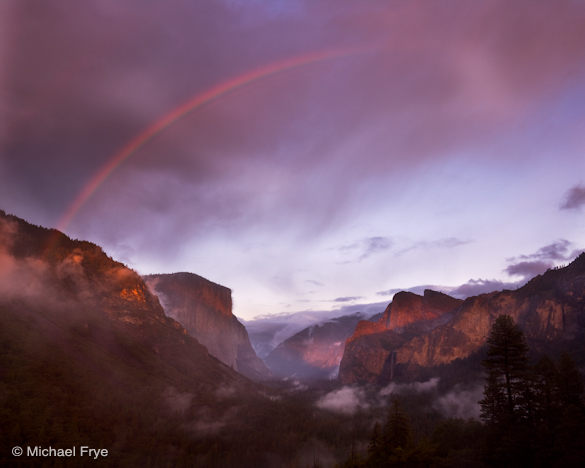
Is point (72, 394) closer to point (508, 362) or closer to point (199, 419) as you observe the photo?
point (199, 419)

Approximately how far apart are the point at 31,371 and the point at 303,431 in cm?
14613

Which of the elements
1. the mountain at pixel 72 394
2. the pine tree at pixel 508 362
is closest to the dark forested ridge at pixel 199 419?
the pine tree at pixel 508 362

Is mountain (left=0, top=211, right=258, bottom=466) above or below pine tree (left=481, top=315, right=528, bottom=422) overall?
below

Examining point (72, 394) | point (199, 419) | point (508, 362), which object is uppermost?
point (508, 362)

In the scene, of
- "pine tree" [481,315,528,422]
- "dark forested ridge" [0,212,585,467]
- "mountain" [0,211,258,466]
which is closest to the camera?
"dark forested ridge" [0,212,585,467]

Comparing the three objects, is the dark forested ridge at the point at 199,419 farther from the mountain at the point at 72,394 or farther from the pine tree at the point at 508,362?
the mountain at the point at 72,394

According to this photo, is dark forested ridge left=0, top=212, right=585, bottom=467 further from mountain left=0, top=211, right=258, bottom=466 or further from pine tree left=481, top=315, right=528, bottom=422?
mountain left=0, top=211, right=258, bottom=466

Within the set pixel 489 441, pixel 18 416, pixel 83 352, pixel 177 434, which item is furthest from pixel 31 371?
pixel 489 441

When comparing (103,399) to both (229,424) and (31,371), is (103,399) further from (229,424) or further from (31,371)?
(229,424)

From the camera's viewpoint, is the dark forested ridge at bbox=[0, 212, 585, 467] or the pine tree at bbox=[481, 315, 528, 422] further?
the pine tree at bbox=[481, 315, 528, 422]

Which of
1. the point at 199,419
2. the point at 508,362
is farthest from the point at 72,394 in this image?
the point at 508,362

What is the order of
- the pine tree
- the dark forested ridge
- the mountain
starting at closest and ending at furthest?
the dark forested ridge, the pine tree, the mountain

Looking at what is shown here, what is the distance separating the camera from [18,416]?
112 metres

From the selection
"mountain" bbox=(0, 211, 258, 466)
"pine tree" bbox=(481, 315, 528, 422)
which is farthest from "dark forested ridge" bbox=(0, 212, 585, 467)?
"mountain" bbox=(0, 211, 258, 466)
